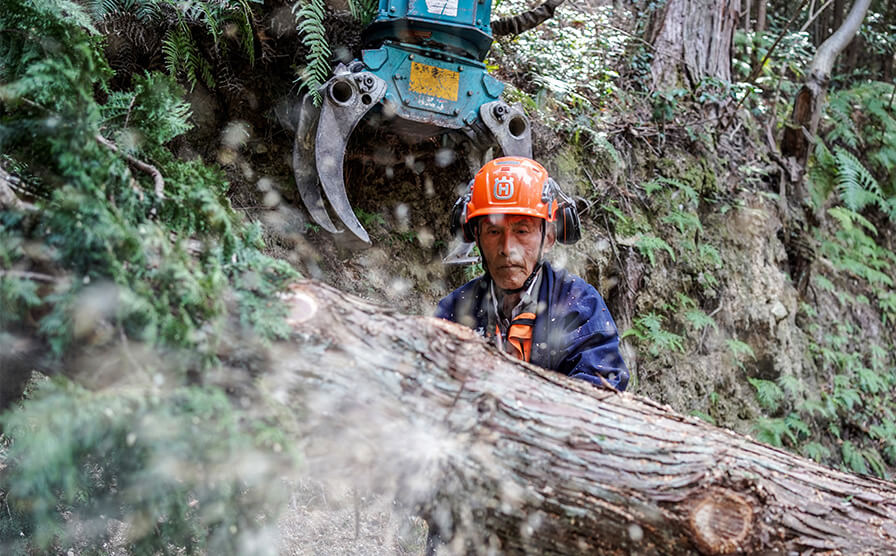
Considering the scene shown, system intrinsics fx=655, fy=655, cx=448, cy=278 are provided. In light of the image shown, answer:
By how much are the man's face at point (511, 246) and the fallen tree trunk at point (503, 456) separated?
110 centimetres

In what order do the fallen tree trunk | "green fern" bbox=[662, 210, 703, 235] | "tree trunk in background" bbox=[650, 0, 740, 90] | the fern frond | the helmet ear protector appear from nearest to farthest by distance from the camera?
1. the fallen tree trunk
2. the helmet ear protector
3. "green fern" bbox=[662, 210, 703, 235]
4. "tree trunk in background" bbox=[650, 0, 740, 90]
5. the fern frond

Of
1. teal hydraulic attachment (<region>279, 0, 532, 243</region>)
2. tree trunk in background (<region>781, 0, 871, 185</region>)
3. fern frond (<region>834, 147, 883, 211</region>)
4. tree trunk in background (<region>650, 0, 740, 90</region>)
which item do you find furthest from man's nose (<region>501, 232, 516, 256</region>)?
fern frond (<region>834, 147, 883, 211</region>)

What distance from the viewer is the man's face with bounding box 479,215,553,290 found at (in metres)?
3.03

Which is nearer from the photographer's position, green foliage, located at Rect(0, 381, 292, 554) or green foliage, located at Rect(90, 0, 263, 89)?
green foliage, located at Rect(0, 381, 292, 554)

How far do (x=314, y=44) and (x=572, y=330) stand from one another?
89.8 inches

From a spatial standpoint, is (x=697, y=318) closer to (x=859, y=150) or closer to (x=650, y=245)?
(x=650, y=245)

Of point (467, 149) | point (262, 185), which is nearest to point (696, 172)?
point (467, 149)

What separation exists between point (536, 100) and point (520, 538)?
4.05 meters

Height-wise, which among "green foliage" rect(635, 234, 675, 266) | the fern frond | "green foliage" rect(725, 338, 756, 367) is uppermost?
"green foliage" rect(635, 234, 675, 266)

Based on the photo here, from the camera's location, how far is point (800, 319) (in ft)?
23.0

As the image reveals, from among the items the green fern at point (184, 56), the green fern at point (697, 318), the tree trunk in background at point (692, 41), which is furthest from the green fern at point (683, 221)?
the green fern at point (184, 56)

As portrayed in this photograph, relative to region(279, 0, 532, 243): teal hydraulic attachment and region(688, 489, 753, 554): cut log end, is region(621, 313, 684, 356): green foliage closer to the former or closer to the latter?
region(279, 0, 532, 243): teal hydraulic attachment

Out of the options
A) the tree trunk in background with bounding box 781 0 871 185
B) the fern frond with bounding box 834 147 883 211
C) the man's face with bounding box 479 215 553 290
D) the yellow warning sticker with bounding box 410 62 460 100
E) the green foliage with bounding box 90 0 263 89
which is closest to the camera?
the man's face with bounding box 479 215 553 290

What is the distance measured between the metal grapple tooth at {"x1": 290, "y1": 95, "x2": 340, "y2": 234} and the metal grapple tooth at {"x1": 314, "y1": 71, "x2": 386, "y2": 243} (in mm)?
92
